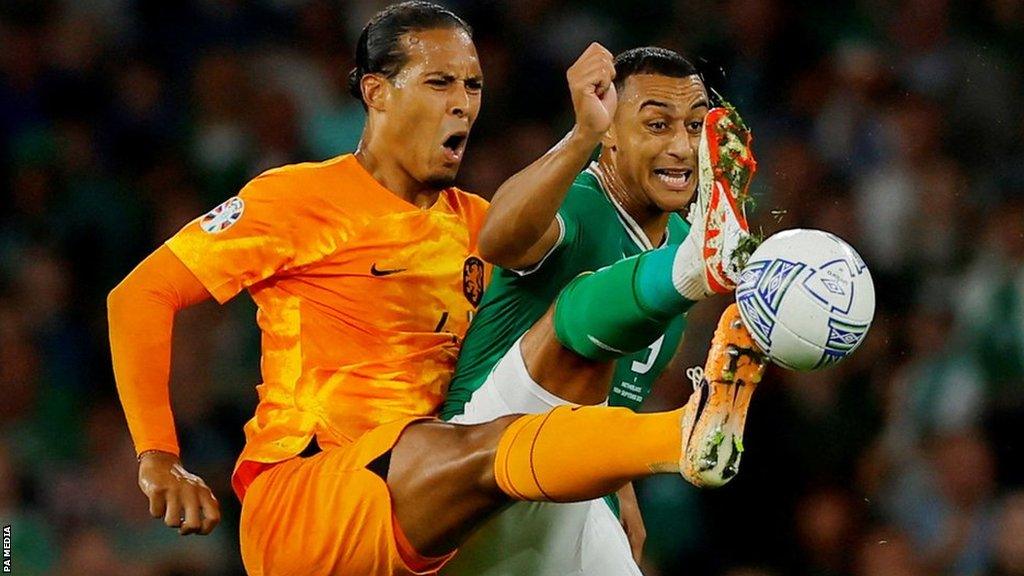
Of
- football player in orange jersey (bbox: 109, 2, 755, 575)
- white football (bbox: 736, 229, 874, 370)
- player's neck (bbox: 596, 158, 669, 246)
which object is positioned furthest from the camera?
player's neck (bbox: 596, 158, 669, 246)

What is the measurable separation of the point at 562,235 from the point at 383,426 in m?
0.57

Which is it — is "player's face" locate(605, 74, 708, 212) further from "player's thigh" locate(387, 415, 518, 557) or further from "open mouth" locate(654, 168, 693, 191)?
"player's thigh" locate(387, 415, 518, 557)

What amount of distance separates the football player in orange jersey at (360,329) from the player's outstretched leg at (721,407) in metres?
0.39

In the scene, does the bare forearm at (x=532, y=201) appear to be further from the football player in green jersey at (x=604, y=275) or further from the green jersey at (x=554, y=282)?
the green jersey at (x=554, y=282)

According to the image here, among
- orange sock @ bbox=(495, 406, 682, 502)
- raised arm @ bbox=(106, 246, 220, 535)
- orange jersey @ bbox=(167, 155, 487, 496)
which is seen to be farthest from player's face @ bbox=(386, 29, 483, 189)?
orange sock @ bbox=(495, 406, 682, 502)

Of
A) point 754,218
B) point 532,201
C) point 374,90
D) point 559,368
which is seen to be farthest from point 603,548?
point 754,218

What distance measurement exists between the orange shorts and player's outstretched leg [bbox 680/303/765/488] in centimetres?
82

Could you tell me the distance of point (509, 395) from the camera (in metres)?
3.47

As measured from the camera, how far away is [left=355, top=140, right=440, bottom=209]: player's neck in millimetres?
3746

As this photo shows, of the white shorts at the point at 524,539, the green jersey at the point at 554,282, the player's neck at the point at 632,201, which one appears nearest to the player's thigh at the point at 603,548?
the white shorts at the point at 524,539

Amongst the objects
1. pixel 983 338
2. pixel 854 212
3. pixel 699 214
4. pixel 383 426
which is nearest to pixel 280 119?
pixel 854 212

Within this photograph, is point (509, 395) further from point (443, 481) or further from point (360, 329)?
point (360, 329)

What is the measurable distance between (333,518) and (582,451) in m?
0.68

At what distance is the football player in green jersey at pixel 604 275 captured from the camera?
9.69 feet
